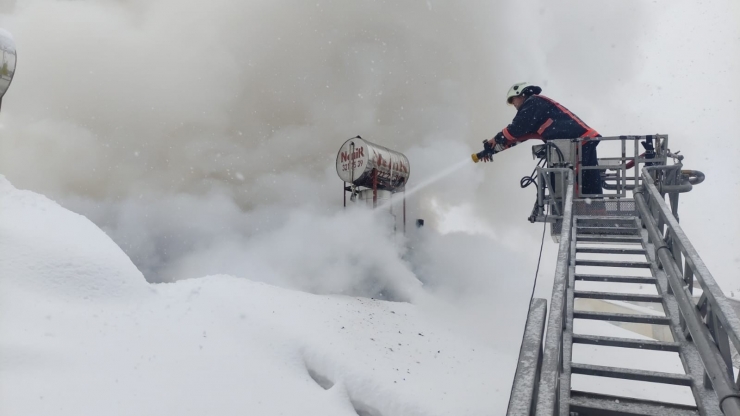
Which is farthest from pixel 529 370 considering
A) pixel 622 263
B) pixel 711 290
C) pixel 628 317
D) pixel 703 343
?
pixel 622 263

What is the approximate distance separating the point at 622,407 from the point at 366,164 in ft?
51.0

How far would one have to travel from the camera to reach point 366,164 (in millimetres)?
18188

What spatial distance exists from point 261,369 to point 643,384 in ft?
32.4

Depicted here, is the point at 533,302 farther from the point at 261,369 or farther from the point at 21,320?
the point at 21,320

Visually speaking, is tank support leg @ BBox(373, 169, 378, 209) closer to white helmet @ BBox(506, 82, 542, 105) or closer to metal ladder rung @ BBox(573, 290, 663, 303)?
white helmet @ BBox(506, 82, 542, 105)

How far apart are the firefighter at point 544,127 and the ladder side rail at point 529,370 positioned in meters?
5.52

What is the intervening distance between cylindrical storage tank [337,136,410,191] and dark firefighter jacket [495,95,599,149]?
31.8ft

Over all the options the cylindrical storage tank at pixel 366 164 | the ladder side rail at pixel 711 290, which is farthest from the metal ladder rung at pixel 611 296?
the cylindrical storage tank at pixel 366 164

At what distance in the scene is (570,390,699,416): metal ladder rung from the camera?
3029mm

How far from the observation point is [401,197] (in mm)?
20406

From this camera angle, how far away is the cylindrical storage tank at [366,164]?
18.3m

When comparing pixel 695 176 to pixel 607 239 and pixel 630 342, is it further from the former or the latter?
pixel 630 342

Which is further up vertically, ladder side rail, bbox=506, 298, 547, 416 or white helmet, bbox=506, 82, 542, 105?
white helmet, bbox=506, 82, 542, 105

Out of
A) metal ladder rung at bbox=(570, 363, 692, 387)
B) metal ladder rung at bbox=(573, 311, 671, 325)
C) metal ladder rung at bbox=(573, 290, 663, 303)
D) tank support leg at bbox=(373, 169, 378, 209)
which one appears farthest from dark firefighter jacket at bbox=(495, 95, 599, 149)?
tank support leg at bbox=(373, 169, 378, 209)
